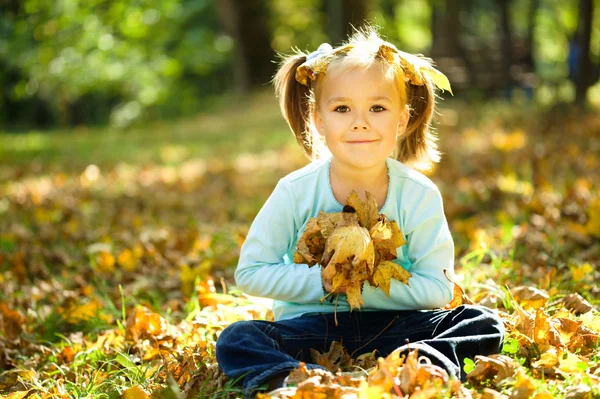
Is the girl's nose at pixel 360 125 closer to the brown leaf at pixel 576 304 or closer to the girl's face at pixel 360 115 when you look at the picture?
the girl's face at pixel 360 115

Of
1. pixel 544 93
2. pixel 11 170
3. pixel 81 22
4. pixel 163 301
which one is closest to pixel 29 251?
pixel 163 301

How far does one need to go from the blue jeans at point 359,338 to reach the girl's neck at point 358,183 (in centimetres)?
47

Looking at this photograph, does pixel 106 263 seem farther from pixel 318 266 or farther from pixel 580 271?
pixel 580 271

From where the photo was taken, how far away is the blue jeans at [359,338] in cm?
238

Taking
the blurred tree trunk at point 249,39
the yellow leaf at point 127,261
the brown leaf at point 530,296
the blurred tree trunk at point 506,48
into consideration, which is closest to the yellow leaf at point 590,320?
the brown leaf at point 530,296

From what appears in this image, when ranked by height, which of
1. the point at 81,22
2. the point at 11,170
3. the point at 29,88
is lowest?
the point at 11,170

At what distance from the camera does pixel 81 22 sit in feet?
40.8

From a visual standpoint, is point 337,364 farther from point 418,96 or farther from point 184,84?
point 184,84

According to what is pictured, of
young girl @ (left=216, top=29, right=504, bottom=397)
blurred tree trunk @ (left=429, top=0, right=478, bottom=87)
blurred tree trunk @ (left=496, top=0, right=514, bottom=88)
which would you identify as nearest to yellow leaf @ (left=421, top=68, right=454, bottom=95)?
young girl @ (left=216, top=29, right=504, bottom=397)

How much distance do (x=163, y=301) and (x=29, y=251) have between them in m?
1.73

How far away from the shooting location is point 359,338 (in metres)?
2.71

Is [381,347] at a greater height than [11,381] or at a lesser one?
greater

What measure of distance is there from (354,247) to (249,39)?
1858 centimetres

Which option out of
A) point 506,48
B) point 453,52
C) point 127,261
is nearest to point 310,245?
point 127,261
